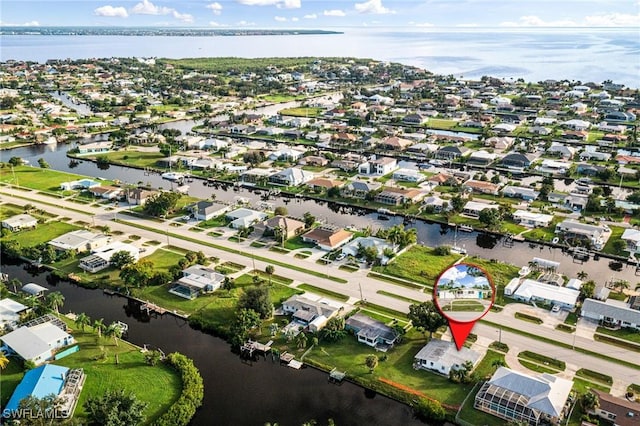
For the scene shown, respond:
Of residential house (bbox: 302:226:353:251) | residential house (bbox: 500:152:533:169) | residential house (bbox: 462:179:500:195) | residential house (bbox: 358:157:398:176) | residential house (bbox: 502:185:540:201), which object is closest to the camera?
residential house (bbox: 302:226:353:251)

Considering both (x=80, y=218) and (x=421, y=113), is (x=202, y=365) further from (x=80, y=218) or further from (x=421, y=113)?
(x=421, y=113)

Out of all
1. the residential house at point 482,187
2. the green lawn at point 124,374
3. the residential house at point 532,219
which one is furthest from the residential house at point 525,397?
the residential house at point 482,187

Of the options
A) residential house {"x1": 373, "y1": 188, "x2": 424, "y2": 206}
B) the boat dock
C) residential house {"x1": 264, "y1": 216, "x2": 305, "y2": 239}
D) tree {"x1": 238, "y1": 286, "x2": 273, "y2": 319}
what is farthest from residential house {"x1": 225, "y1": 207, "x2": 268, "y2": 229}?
the boat dock

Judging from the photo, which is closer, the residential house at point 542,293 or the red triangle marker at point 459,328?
the red triangle marker at point 459,328

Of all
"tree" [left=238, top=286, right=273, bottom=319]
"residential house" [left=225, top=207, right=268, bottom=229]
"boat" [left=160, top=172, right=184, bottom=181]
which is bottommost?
"boat" [left=160, top=172, right=184, bottom=181]

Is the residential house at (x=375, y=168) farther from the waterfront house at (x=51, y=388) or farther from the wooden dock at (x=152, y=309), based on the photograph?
the waterfront house at (x=51, y=388)

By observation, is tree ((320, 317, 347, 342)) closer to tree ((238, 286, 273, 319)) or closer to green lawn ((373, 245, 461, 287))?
tree ((238, 286, 273, 319))
